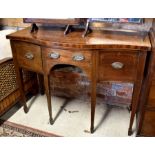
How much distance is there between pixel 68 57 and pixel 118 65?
362 millimetres

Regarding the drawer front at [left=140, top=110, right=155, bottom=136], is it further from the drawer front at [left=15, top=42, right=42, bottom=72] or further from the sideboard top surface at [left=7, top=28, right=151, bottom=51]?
the drawer front at [left=15, top=42, right=42, bottom=72]

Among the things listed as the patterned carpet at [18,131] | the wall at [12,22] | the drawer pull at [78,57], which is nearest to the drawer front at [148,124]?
the drawer pull at [78,57]

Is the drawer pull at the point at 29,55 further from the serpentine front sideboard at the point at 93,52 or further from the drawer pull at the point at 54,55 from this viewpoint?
the drawer pull at the point at 54,55

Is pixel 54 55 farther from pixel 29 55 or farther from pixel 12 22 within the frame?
pixel 12 22

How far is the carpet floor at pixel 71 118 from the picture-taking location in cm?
170

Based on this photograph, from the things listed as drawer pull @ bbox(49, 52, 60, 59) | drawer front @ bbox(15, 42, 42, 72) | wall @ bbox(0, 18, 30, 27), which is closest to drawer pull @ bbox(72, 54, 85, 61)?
drawer pull @ bbox(49, 52, 60, 59)

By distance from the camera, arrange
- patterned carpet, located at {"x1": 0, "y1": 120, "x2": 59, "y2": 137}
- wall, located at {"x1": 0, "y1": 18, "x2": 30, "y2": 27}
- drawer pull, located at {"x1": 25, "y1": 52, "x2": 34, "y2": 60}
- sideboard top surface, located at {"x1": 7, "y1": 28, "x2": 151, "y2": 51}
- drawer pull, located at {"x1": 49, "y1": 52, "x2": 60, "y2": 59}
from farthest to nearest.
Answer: wall, located at {"x1": 0, "y1": 18, "x2": 30, "y2": 27} < patterned carpet, located at {"x1": 0, "y1": 120, "x2": 59, "y2": 137} < drawer pull, located at {"x1": 25, "y1": 52, "x2": 34, "y2": 60} < drawer pull, located at {"x1": 49, "y1": 52, "x2": 60, "y2": 59} < sideboard top surface, located at {"x1": 7, "y1": 28, "x2": 151, "y2": 51}

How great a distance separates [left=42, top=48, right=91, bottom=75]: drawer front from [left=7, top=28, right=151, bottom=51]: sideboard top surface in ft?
0.17

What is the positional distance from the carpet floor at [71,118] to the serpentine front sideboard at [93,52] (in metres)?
0.36

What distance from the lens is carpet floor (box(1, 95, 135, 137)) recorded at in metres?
1.70
